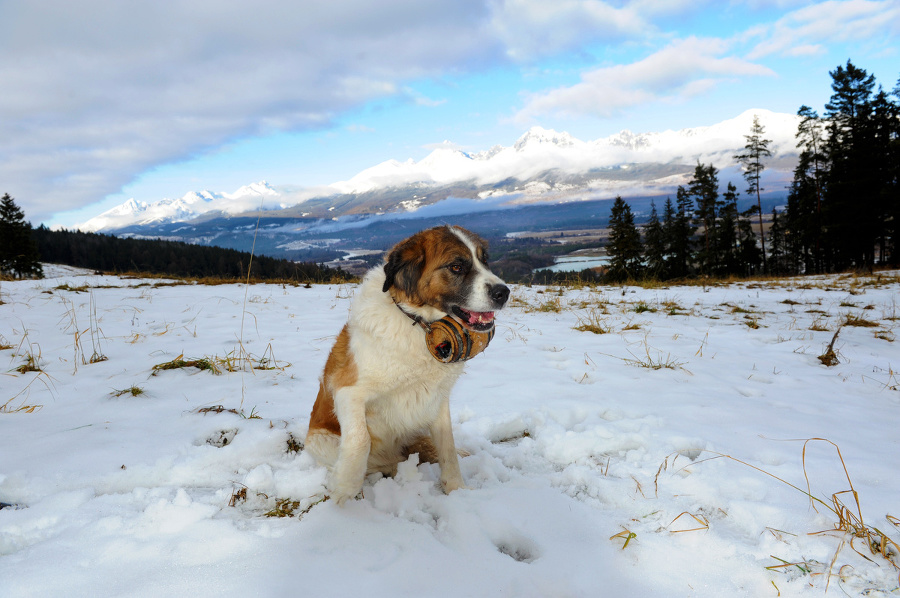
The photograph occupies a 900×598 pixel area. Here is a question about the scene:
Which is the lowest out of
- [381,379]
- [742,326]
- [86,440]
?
[742,326]

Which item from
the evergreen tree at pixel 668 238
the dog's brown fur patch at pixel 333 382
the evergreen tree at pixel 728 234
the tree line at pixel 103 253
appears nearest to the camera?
the dog's brown fur patch at pixel 333 382

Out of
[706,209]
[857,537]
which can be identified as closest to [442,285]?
[857,537]

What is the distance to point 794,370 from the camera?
16.1 ft

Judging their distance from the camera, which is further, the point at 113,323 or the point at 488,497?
the point at 113,323

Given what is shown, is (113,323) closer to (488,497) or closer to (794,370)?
(488,497)

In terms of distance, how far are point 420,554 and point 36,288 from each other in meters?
14.8

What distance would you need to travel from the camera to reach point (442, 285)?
320cm

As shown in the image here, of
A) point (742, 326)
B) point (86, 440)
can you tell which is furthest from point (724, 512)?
point (742, 326)

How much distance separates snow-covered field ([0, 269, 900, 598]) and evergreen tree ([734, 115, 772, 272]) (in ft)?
174

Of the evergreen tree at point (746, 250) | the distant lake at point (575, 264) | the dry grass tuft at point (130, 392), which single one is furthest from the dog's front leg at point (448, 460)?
the evergreen tree at point (746, 250)

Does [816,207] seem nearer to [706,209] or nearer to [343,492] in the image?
[706,209]

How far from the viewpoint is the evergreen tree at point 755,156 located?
46.0 meters

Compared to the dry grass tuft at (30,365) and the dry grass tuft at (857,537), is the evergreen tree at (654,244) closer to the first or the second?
the dry grass tuft at (857,537)

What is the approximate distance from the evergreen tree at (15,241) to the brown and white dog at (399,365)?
77.9 m
